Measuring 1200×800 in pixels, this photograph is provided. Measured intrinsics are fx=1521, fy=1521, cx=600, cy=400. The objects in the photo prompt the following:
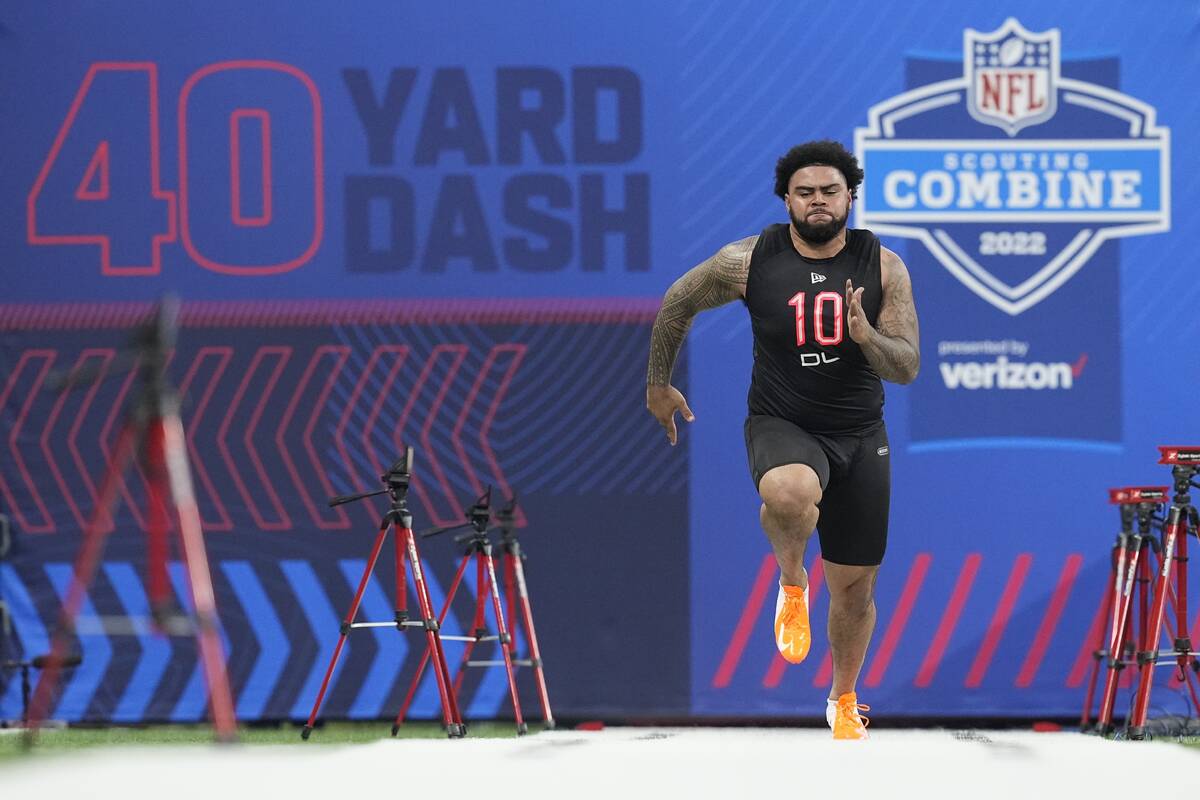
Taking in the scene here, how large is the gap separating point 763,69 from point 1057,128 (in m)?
1.25

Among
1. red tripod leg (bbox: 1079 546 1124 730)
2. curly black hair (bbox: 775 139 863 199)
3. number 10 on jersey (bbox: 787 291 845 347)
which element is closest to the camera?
number 10 on jersey (bbox: 787 291 845 347)

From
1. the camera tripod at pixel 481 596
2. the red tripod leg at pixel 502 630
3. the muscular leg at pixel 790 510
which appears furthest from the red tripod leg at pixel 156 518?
the red tripod leg at pixel 502 630

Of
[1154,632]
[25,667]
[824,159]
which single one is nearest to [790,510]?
[824,159]

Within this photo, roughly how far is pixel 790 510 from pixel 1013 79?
3051 mm

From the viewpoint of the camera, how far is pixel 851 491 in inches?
175

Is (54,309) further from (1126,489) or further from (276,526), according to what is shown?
(1126,489)

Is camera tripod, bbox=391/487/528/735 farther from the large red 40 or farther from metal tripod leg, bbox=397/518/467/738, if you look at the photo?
the large red 40

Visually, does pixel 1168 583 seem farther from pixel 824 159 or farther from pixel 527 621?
pixel 527 621

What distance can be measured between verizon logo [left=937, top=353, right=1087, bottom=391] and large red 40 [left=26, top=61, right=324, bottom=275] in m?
2.72

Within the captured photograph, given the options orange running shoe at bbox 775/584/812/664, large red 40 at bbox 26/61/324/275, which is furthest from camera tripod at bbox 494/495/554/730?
orange running shoe at bbox 775/584/812/664

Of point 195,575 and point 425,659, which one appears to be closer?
point 195,575

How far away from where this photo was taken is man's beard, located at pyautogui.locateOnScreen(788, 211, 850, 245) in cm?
438

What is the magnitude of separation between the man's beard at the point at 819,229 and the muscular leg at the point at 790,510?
2.29 ft

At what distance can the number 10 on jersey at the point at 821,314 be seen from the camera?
171 inches
